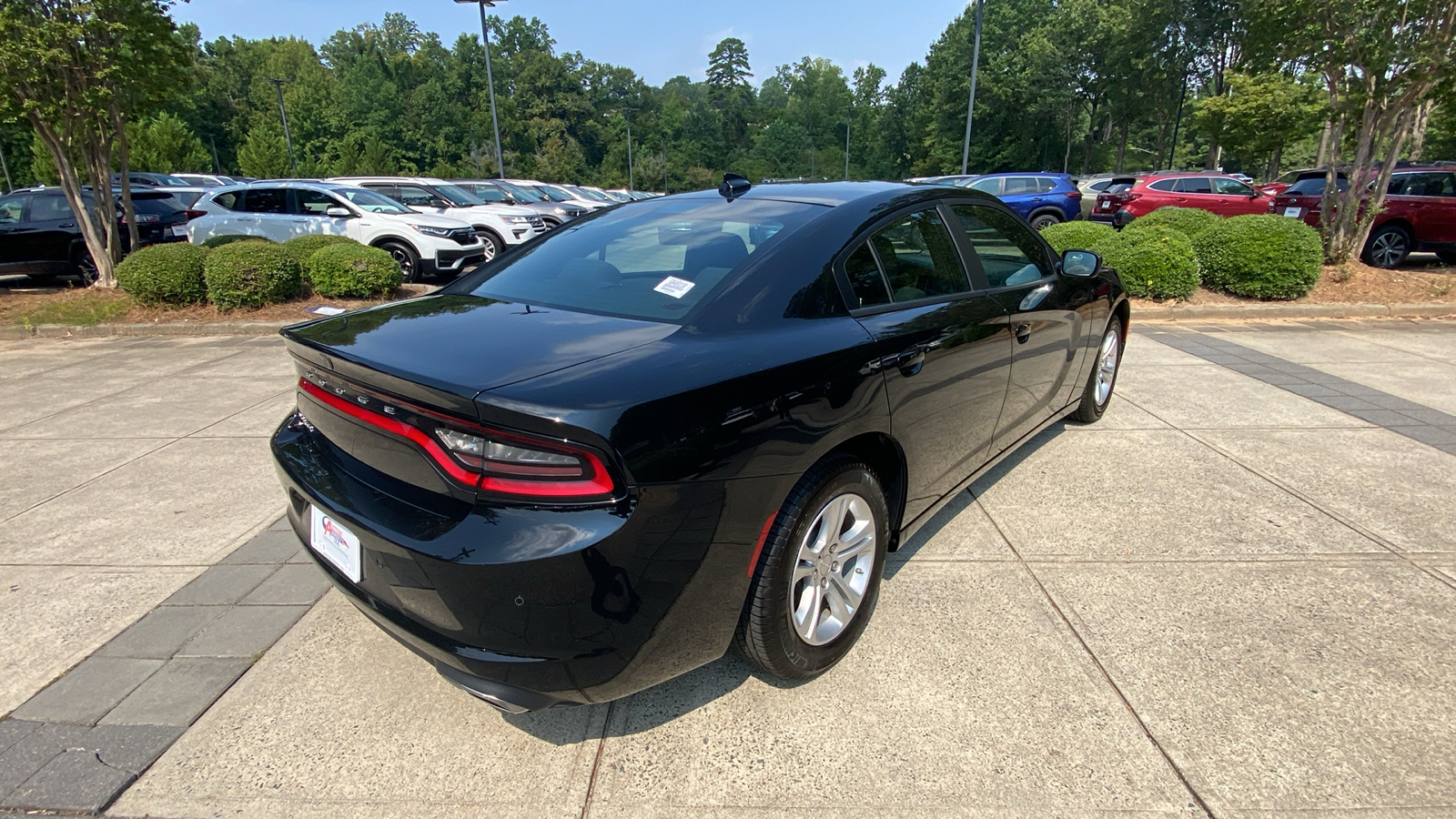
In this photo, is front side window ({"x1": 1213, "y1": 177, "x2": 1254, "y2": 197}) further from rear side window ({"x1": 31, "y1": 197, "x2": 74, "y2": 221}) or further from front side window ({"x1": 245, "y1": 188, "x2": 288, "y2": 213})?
rear side window ({"x1": 31, "y1": 197, "x2": 74, "y2": 221})

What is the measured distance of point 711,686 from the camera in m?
2.44

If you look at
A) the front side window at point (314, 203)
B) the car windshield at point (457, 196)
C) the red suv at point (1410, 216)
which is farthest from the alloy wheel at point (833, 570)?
the car windshield at point (457, 196)

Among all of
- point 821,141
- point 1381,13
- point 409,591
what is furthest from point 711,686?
point 821,141

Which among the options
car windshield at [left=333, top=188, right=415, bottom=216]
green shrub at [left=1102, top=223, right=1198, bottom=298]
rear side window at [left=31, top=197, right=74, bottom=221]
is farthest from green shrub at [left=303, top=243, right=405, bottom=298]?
green shrub at [left=1102, top=223, right=1198, bottom=298]

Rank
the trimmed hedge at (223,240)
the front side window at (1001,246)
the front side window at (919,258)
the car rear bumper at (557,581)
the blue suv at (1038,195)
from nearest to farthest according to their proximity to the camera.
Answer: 1. the car rear bumper at (557,581)
2. the front side window at (919,258)
3. the front side window at (1001,246)
4. the trimmed hedge at (223,240)
5. the blue suv at (1038,195)

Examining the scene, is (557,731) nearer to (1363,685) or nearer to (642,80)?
(1363,685)

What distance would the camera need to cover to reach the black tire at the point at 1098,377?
452 cm

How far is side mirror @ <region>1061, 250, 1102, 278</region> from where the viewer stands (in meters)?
3.80

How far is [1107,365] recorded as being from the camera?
189 inches

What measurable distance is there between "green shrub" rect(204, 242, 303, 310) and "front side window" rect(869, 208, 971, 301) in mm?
8308

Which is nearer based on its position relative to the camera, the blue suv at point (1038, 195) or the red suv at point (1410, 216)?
the red suv at point (1410, 216)

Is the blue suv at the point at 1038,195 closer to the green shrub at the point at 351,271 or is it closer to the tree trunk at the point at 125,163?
the green shrub at the point at 351,271

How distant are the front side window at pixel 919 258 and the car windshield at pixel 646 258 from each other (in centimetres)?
30

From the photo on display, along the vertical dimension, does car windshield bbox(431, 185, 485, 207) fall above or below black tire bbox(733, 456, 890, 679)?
above
